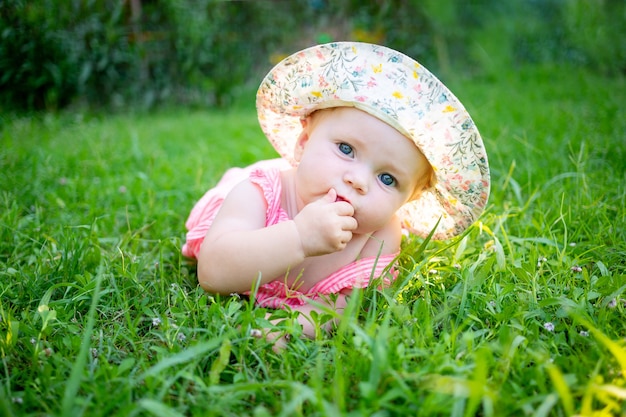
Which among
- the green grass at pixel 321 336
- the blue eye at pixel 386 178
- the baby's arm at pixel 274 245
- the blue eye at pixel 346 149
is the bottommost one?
the green grass at pixel 321 336

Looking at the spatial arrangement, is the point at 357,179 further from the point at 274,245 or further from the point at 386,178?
the point at 274,245

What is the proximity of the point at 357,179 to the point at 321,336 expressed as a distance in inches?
17.7

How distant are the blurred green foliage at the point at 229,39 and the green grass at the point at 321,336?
1957 millimetres

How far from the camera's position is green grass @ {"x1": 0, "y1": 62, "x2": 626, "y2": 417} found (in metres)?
1.15

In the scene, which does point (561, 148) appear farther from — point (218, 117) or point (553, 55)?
point (553, 55)

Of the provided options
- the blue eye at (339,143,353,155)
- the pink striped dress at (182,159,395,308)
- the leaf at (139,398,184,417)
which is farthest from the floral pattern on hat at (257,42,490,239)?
the leaf at (139,398,184,417)

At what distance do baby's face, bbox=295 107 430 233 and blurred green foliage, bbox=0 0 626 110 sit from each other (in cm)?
334

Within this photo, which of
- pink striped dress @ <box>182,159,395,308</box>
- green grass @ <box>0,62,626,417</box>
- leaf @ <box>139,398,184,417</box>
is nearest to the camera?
leaf @ <box>139,398,184,417</box>

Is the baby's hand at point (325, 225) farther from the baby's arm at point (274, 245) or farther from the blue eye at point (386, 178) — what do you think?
the blue eye at point (386, 178)

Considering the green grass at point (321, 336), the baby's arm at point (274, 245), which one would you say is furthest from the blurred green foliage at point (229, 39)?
the baby's arm at point (274, 245)

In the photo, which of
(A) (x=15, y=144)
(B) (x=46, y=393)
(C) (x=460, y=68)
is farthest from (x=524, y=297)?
(C) (x=460, y=68)

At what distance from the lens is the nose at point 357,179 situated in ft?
5.10

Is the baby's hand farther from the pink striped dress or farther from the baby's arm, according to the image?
the pink striped dress

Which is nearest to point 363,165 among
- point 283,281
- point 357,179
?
point 357,179
